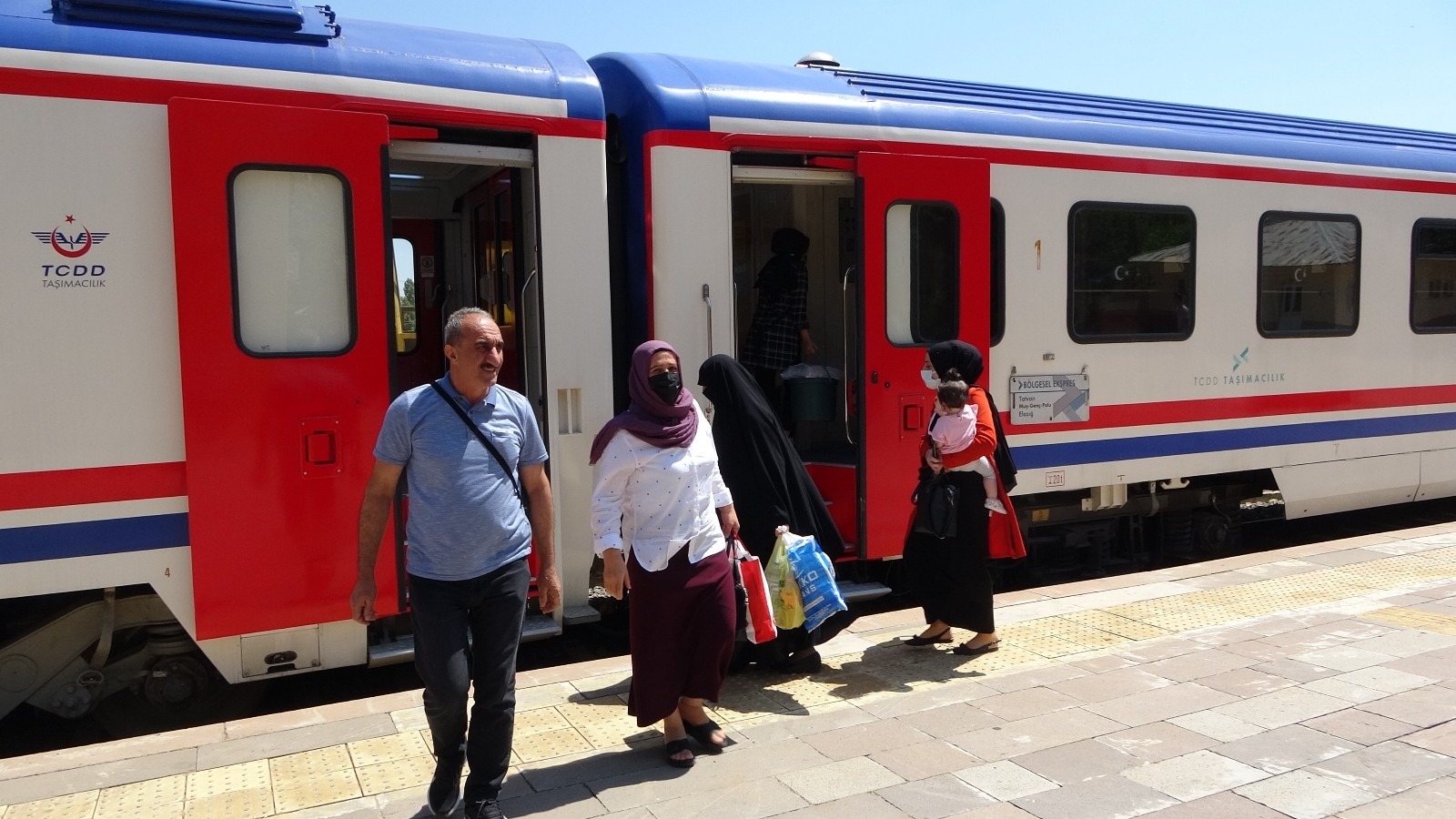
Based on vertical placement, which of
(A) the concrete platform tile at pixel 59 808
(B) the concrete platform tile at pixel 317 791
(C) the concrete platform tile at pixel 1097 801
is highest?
(A) the concrete platform tile at pixel 59 808

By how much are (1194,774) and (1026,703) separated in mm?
863

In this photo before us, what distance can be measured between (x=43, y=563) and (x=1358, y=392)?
27.4ft

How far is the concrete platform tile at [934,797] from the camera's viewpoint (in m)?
3.72

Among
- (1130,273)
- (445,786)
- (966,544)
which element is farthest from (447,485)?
(1130,273)

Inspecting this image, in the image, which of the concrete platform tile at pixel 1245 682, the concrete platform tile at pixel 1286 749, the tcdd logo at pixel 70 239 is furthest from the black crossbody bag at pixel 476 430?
the concrete platform tile at pixel 1245 682

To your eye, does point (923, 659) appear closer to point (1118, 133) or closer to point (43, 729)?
point (1118, 133)

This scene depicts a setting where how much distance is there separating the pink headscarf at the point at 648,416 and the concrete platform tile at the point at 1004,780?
161cm

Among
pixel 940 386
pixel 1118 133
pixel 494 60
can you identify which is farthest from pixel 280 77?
pixel 1118 133

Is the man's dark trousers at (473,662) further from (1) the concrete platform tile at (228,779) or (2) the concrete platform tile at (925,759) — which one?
(2) the concrete platform tile at (925,759)

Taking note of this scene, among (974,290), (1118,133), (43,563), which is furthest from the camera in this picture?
(1118,133)

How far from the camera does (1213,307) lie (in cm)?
743

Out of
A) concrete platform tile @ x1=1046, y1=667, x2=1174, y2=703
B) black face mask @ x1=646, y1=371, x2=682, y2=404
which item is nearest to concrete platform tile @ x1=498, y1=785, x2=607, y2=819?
black face mask @ x1=646, y1=371, x2=682, y2=404

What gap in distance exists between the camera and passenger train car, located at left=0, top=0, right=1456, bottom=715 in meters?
4.39

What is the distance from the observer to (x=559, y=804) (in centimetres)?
380
